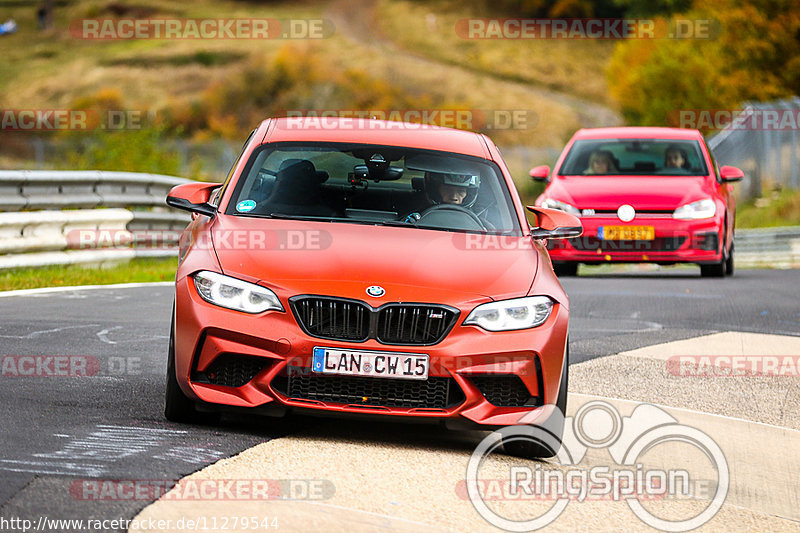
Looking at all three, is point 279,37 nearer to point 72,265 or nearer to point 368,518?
point 72,265

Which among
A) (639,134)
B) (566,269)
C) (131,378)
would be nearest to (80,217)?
(566,269)

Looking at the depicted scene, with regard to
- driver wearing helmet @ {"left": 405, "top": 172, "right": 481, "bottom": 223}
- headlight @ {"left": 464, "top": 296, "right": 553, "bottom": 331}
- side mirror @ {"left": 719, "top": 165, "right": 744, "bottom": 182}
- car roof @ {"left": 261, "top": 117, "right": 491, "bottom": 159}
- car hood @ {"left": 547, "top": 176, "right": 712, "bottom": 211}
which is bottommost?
headlight @ {"left": 464, "top": 296, "right": 553, "bottom": 331}

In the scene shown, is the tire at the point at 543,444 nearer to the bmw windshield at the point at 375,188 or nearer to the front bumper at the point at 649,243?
the bmw windshield at the point at 375,188

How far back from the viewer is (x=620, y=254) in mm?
16312

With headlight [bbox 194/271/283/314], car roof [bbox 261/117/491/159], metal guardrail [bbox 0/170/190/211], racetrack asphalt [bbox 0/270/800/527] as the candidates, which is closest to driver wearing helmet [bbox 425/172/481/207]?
car roof [bbox 261/117/491/159]

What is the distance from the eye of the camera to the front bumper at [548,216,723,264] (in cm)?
1623

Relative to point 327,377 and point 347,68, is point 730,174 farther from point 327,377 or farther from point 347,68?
point 347,68

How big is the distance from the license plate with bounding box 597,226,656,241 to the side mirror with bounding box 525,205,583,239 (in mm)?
7916

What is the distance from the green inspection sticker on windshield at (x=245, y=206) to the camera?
7.56 m

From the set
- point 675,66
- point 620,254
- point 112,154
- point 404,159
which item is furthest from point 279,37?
point 404,159

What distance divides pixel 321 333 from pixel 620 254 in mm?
10339

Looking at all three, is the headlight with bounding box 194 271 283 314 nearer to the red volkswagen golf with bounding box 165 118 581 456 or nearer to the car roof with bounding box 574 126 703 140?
the red volkswagen golf with bounding box 165 118 581 456

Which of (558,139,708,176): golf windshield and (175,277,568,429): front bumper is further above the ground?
(558,139,708,176): golf windshield

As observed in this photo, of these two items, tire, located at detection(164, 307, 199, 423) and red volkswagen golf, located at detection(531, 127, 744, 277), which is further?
red volkswagen golf, located at detection(531, 127, 744, 277)
